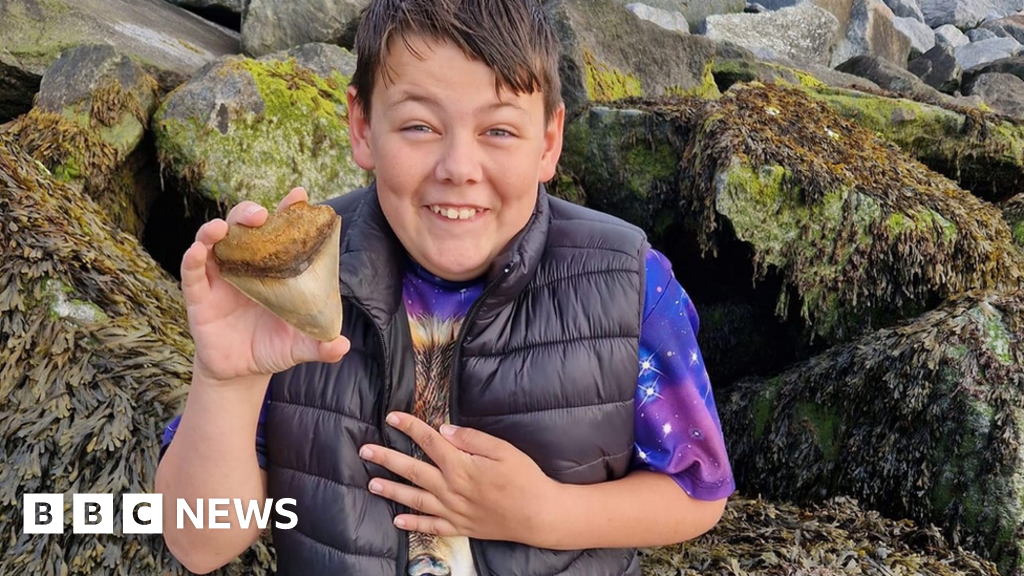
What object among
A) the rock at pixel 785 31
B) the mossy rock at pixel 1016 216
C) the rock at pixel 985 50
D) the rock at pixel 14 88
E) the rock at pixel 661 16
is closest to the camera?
the mossy rock at pixel 1016 216

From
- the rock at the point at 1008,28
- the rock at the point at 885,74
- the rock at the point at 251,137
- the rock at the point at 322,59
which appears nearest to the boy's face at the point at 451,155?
the rock at the point at 251,137

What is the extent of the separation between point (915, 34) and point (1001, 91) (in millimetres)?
8680

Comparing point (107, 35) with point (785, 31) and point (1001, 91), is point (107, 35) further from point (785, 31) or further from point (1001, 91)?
point (1001, 91)

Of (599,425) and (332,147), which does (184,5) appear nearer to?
(332,147)

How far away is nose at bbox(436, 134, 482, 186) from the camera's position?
183cm

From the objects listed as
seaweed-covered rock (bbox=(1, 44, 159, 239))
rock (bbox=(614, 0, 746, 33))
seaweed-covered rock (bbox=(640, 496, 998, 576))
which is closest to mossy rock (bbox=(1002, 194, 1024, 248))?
seaweed-covered rock (bbox=(640, 496, 998, 576))

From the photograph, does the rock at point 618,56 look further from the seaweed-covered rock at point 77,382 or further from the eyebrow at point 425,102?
the eyebrow at point 425,102

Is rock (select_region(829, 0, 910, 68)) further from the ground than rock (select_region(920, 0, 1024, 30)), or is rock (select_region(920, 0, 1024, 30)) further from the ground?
rock (select_region(920, 0, 1024, 30))

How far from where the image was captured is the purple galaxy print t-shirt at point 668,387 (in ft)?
6.78

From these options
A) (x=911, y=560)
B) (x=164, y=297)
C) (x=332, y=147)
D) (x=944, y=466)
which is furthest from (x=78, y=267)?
(x=944, y=466)

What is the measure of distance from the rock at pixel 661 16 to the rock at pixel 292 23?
576cm

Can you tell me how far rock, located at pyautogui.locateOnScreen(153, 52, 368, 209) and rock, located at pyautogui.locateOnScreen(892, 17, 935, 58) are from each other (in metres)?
16.9

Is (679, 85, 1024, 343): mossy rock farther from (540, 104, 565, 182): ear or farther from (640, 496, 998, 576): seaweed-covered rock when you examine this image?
(540, 104, 565, 182): ear

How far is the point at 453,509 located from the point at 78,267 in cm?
203
